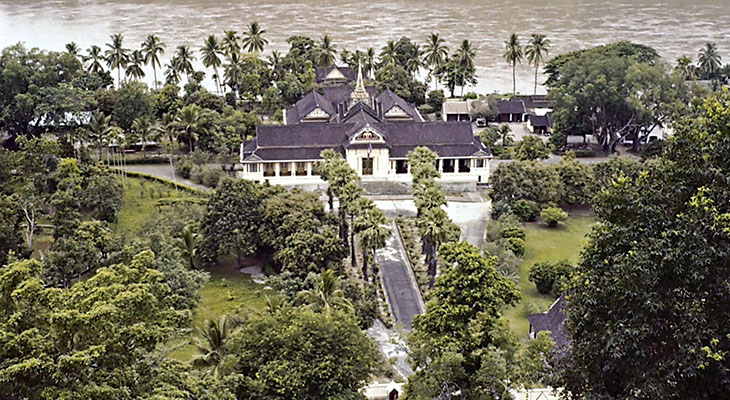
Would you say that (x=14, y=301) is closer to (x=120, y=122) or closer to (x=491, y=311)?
(x=491, y=311)

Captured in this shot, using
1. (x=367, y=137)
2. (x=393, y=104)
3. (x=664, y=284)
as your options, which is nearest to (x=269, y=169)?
(x=367, y=137)

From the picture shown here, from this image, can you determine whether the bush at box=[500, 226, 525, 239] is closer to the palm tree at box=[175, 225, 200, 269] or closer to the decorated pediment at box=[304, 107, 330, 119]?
the palm tree at box=[175, 225, 200, 269]

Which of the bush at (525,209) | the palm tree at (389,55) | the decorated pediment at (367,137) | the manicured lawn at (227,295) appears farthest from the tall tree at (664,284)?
the palm tree at (389,55)

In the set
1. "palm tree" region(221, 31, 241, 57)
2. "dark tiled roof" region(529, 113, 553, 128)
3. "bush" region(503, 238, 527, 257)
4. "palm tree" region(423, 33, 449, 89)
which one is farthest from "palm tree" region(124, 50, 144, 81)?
"bush" region(503, 238, 527, 257)

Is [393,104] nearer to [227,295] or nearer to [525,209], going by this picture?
[525,209]

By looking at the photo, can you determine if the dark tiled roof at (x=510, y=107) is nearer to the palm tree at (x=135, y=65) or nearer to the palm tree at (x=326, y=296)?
the palm tree at (x=135, y=65)

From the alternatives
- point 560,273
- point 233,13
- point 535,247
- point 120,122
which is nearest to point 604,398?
point 560,273
